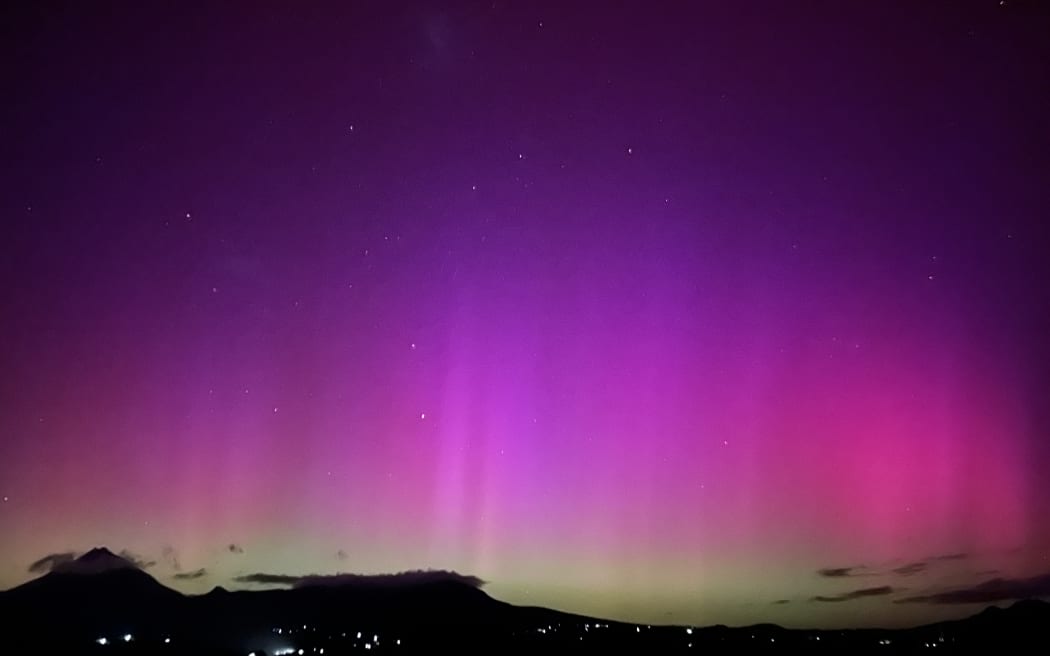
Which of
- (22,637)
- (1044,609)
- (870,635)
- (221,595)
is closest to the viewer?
(22,637)

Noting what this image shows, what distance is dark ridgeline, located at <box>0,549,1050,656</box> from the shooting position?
104450 millimetres

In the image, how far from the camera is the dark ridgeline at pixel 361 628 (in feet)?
343

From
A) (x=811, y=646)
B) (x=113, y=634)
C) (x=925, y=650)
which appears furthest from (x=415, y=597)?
(x=925, y=650)

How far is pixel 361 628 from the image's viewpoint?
526 feet

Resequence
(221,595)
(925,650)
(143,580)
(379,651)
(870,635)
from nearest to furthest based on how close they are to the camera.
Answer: (379,651) → (925,650) → (870,635) → (221,595) → (143,580)

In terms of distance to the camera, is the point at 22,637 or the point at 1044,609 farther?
the point at 1044,609

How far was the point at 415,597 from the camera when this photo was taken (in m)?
191

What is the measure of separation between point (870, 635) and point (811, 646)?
93.3 feet

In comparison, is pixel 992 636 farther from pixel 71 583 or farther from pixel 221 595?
pixel 71 583

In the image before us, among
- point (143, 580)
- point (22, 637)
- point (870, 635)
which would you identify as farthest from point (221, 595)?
point (870, 635)

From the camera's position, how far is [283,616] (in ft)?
537

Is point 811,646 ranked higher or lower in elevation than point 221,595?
lower

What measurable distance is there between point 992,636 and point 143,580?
13686 cm

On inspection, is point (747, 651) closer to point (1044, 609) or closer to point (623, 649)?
point (623, 649)
